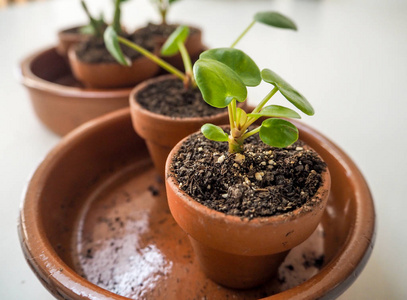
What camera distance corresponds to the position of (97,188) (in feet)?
3.38

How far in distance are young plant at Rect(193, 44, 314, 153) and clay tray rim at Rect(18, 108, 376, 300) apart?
22 centimetres

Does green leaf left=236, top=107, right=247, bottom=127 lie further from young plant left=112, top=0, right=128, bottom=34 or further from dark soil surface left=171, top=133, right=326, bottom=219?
young plant left=112, top=0, right=128, bottom=34

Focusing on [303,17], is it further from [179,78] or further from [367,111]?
[179,78]

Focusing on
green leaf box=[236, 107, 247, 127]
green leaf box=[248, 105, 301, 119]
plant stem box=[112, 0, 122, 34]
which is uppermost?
green leaf box=[248, 105, 301, 119]

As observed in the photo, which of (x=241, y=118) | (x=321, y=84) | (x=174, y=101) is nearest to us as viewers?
(x=241, y=118)

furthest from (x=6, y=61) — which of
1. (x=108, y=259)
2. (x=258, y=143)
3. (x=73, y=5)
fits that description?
(x=258, y=143)

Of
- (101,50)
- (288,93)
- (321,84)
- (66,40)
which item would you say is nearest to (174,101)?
(288,93)

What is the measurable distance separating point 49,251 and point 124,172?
455 mm

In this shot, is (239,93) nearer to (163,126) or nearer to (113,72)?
(163,126)

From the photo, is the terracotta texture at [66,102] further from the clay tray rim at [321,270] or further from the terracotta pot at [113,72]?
the clay tray rim at [321,270]

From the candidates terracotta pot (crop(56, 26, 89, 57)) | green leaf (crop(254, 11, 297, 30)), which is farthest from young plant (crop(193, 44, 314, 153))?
terracotta pot (crop(56, 26, 89, 57))

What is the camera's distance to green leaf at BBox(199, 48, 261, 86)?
634mm

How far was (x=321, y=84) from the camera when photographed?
5.58 ft

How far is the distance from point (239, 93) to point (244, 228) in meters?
0.21
